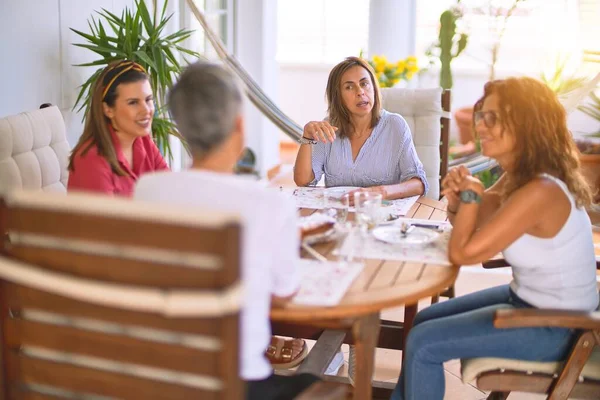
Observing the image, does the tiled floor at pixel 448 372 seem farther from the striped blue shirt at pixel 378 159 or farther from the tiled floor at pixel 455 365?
the striped blue shirt at pixel 378 159

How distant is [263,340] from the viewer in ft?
4.73

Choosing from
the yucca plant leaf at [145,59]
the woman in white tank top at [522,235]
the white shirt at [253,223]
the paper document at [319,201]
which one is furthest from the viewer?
the yucca plant leaf at [145,59]

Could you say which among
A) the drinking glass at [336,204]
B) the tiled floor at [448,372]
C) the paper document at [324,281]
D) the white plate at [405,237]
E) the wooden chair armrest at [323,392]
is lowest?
the tiled floor at [448,372]

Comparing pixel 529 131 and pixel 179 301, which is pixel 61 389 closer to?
pixel 179 301

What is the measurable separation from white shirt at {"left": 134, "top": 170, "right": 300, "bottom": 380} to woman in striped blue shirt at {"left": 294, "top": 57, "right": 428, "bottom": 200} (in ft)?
4.31

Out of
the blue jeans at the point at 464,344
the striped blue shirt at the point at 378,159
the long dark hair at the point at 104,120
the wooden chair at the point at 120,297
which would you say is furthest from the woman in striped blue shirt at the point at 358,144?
the wooden chair at the point at 120,297

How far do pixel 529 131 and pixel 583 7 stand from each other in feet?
18.1

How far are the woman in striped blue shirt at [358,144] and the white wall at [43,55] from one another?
3.53ft

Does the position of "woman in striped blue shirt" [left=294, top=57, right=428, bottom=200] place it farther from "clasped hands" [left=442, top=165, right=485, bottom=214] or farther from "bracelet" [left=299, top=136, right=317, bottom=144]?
"clasped hands" [left=442, top=165, right=485, bottom=214]

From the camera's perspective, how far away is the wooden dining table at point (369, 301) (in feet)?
5.17

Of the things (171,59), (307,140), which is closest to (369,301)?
(307,140)

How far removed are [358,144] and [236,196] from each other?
1.52 metres

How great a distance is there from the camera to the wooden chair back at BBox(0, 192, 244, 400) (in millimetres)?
1224

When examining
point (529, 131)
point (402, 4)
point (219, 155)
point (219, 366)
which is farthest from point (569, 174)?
point (402, 4)
